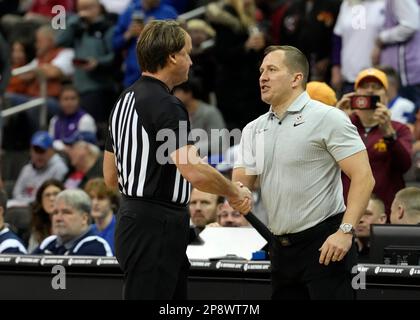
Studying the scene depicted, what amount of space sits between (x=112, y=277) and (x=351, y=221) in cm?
209

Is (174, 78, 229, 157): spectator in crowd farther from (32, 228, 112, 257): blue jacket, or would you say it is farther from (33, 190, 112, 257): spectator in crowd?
(32, 228, 112, 257): blue jacket

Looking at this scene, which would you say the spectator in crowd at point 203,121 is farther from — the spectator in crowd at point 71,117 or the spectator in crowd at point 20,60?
the spectator in crowd at point 20,60

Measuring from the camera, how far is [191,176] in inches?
228

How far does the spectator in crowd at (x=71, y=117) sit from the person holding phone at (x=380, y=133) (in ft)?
15.6

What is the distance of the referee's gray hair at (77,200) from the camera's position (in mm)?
9141

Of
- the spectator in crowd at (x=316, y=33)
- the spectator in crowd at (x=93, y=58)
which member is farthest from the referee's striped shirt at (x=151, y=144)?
the spectator in crowd at (x=93, y=58)

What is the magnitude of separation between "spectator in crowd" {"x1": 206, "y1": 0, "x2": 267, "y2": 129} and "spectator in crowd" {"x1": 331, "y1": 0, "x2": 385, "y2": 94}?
1.18m

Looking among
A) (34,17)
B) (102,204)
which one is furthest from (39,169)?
(34,17)

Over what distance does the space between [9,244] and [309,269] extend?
326 centimetres

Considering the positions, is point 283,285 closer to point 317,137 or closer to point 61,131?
point 317,137

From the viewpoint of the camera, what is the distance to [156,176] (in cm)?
592

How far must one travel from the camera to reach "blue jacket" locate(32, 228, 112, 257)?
27.9ft
